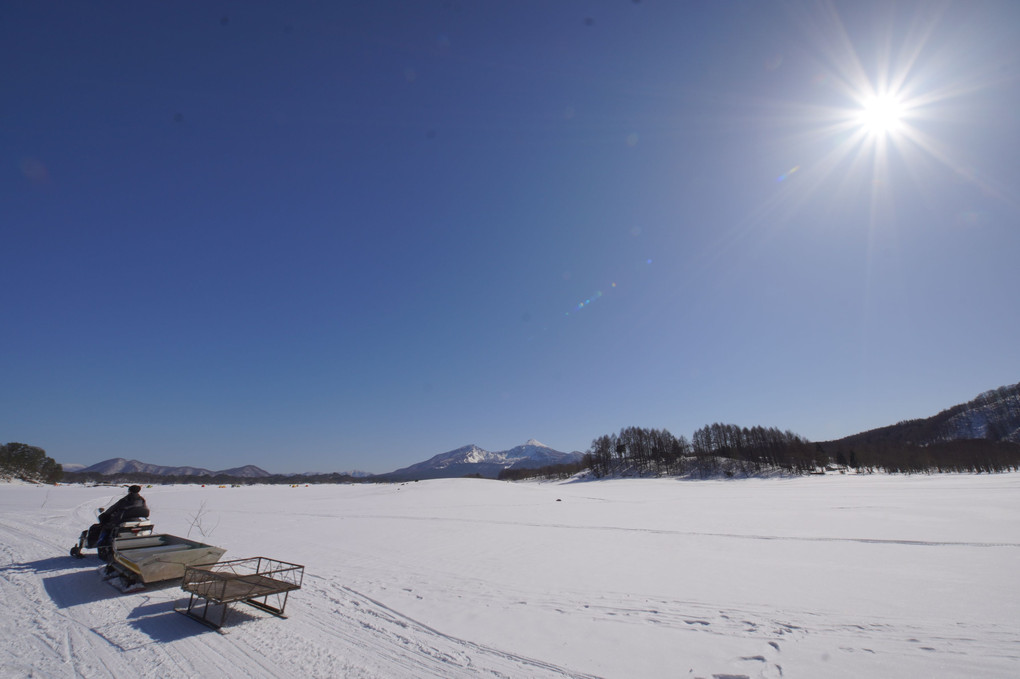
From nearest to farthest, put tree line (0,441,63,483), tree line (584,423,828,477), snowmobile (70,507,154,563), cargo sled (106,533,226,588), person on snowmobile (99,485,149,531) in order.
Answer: cargo sled (106,533,226,588), snowmobile (70,507,154,563), person on snowmobile (99,485,149,531), tree line (0,441,63,483), tree line (584,423,828,477)

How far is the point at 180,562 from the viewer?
25.6ft

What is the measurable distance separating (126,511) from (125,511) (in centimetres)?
3

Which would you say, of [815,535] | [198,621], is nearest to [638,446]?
[815,535]

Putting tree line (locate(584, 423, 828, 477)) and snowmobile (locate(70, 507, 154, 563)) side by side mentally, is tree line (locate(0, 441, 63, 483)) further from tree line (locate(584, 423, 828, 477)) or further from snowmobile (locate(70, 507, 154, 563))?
tree line (locate(584, 423, 828, 477))

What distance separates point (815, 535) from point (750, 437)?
10000 cm

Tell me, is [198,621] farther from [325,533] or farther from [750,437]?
[750,437]

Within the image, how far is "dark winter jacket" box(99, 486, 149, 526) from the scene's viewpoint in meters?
10.3

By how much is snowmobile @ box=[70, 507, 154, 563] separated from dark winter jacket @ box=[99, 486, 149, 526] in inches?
5.0

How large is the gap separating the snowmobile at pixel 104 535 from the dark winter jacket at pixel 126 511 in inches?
5.0

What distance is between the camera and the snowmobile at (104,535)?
9859mm

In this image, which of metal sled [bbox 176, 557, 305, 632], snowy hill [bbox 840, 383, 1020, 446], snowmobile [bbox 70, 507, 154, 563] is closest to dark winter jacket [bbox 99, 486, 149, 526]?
snowmobile [bbox 70, 507, 154, 563]

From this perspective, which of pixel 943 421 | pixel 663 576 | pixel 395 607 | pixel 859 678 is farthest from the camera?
pixel 943 421

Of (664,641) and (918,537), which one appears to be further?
(918,537)

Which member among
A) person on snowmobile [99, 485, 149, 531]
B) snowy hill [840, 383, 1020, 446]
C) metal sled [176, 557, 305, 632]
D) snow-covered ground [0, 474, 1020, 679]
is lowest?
snow-covered ground [0, 474, 1020, 679]
